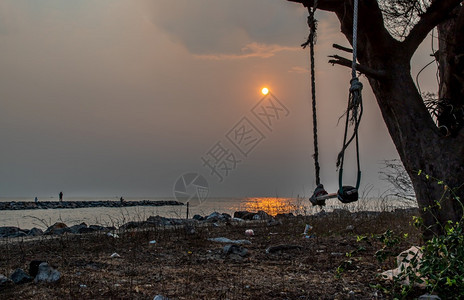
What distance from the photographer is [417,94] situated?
14.2 ft

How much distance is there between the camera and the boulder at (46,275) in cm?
379

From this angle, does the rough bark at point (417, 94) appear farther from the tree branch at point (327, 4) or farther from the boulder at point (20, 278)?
the boulder at point (20, 278)

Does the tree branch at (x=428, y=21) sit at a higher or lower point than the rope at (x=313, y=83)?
higher

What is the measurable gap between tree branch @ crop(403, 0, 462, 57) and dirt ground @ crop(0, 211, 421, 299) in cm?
224

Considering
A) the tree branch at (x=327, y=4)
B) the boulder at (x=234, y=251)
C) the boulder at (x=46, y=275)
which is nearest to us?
the boulder at (x=46, y=275)

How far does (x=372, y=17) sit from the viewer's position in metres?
4.41

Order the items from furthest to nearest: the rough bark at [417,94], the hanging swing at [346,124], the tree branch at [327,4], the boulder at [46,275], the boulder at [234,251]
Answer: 1. the boulder at [234,251]
2. the tree branch at [327,4]
3. the rough bark at [417,94]
4. the boulder at [46,275]
5. the hanging swing at [346,124]

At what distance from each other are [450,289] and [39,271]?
3848 mm

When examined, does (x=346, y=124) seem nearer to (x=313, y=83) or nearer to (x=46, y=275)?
(x=313, y=83)

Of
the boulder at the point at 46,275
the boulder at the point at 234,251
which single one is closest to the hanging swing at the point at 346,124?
the boulder at the point at 234,251

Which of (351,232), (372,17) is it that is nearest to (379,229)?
(351,232)

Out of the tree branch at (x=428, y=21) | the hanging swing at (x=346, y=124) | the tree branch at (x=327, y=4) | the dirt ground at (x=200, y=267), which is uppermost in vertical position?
the tree branch at (x=327, y=4)

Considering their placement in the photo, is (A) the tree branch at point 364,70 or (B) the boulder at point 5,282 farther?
(A) the tree branch at point 364,70

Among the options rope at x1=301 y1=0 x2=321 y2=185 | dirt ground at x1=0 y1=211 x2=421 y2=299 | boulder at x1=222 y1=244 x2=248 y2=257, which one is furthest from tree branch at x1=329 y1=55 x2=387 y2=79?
boulder at x1=222 y1=244 x2=248 y2=257
